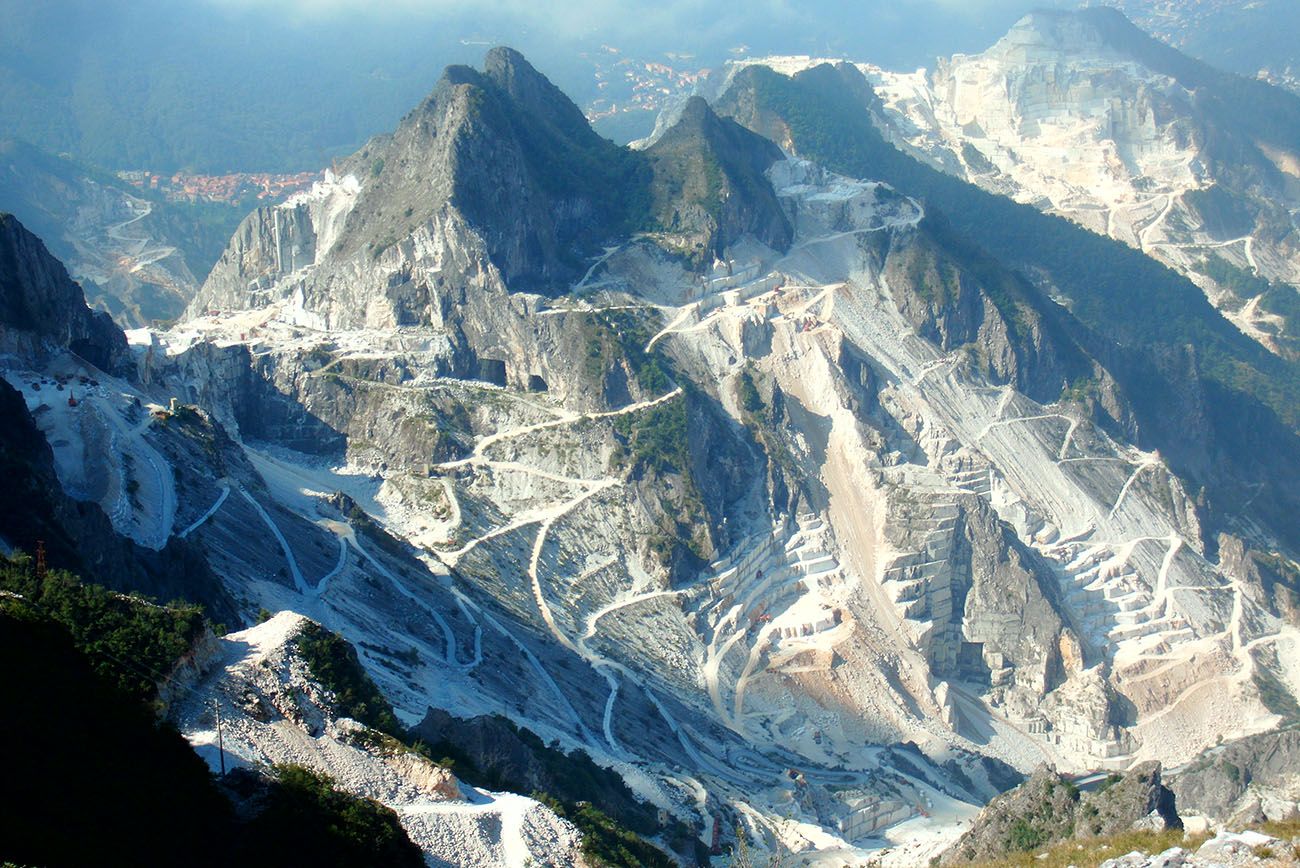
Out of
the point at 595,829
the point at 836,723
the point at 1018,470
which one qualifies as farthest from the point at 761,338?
the point at 595,829

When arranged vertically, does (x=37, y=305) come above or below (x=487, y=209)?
above

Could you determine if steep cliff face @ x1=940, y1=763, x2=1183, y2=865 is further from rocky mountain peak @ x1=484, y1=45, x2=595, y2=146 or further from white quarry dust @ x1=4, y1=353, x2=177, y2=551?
rocky mountain peak @ x1=484, y1=45, x2=595, y2=146

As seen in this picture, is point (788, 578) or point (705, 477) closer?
point (788, 578)

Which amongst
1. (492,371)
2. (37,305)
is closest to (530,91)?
(492,371)

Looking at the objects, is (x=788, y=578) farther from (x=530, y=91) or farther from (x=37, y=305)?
(x=530, y=91)

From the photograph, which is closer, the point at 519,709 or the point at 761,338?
the point at 519,709

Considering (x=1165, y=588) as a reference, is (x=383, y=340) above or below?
above

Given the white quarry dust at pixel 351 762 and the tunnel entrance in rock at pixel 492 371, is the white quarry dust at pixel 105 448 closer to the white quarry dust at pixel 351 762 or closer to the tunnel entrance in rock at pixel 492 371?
the white quarry dust at pixel 351 762

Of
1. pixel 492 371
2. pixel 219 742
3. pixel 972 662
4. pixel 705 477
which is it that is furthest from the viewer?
pixel 492 371

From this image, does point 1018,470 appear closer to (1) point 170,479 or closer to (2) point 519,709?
(2) point 519,709
